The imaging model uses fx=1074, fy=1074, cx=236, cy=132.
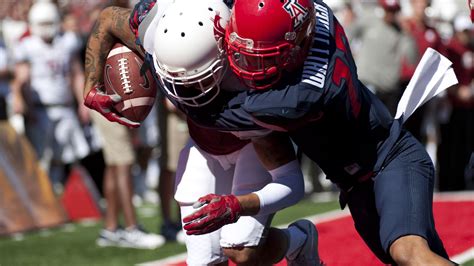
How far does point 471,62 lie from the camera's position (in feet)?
38.7

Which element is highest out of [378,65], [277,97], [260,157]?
[277,97]

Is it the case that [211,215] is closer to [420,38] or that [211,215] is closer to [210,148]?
[210,148]

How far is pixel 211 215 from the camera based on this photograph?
4.11 m

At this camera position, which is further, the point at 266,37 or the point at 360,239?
the point at 360,239

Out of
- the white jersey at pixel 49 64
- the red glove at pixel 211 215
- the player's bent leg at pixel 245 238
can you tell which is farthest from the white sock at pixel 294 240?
the white jersey at pixel 49 64

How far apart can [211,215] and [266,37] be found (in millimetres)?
730

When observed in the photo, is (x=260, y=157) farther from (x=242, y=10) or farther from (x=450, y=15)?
(x=450, y=15)

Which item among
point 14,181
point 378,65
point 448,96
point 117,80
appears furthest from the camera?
point 448,96

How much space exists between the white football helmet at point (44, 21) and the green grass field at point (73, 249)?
196 centimetres

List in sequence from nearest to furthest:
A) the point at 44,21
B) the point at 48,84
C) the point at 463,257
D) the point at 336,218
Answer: the point at 463,257
the point at 336,218
the point at 44,21
the point at 48,84

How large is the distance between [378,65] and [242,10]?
5818mm

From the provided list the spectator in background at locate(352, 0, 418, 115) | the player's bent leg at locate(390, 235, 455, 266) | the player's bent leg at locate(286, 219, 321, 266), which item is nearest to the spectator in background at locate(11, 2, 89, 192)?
the spectator in background at locate(352, 0, 418, 115)

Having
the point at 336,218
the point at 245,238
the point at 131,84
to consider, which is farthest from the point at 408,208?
the point at 336,218

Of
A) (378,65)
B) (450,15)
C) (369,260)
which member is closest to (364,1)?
(450,15)
